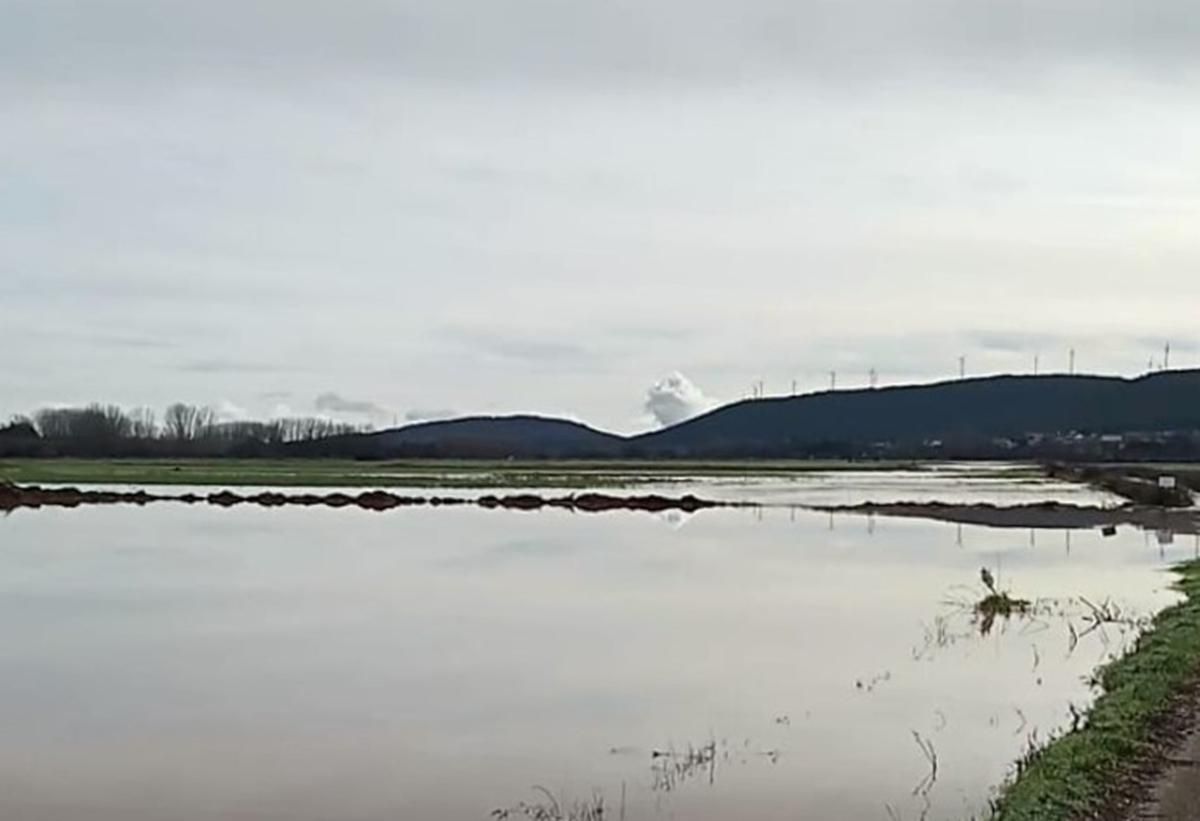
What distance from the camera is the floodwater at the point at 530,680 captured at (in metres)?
10.6

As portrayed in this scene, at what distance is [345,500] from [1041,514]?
21.4m

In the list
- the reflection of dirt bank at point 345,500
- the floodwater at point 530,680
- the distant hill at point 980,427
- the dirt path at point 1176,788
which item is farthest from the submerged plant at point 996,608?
the distant hill at point 980,427

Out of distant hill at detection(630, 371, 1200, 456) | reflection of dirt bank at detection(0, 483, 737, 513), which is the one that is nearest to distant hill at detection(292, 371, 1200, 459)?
distant hill at detection(630, 371, 1200, 456)

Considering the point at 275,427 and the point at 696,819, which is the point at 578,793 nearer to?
the point at 696,819

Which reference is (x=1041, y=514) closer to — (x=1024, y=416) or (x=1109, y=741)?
(x=1109, y=741)

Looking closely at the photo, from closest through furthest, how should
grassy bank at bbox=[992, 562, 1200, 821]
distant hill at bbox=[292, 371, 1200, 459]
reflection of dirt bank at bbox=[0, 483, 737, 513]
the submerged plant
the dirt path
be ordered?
the dirt path → grassy bank at bbox=[992, 562, 1200, 821] → the submerged plant → reflection of dirt bank at bbox=[0, 483, 737, 513] → distant hill at bbox=[292, 371, 1200, 459]

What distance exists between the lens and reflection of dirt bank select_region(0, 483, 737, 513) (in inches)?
1969

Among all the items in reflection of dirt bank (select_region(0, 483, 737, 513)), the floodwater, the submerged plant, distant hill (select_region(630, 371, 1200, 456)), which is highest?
distant hill (select_region(630, 371, 1200, 456))

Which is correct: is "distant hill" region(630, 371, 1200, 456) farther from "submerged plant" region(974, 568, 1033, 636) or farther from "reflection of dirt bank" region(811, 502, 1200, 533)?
"submerged plant" region(974, 568, 1033, 636)

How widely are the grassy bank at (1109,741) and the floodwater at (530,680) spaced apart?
1.73 ft

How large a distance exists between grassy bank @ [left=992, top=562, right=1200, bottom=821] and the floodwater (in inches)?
20.8

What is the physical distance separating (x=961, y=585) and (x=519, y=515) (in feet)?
72.7

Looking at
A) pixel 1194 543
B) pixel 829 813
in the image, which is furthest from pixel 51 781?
pixel 1194 543

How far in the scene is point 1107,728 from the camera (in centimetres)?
1098
